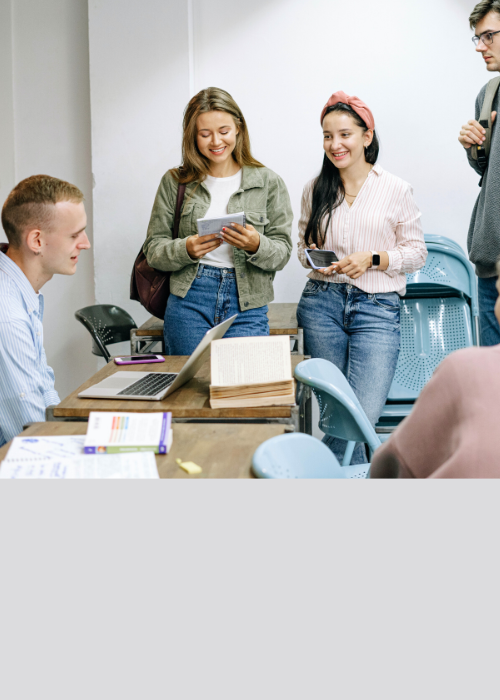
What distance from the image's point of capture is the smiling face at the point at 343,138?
292 cm

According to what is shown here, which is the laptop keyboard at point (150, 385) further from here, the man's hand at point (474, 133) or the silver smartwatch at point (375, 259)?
the man's hand at point (474, 133)

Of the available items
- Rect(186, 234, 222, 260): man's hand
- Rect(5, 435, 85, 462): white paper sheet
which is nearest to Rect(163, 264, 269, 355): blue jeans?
Rect(186, 234, 222, 260): man's hand

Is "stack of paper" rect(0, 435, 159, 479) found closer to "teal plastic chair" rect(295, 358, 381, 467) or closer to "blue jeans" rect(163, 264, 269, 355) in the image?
"teal plastic chair" rect(295, 358, 381, 467)

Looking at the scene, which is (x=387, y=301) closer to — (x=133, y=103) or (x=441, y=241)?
(x=441, y=241)

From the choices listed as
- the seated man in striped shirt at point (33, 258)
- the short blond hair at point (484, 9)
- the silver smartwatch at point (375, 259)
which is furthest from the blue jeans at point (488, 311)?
the seated man in striped shirt at point (33, 258)

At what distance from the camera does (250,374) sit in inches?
75.0

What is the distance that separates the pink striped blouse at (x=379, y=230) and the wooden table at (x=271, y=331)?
0.28 m

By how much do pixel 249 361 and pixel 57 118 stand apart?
303 cm

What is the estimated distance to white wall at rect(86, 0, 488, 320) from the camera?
387cm

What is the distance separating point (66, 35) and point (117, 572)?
13.6 feet

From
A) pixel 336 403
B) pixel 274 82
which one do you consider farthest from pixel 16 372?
pixel 274 82

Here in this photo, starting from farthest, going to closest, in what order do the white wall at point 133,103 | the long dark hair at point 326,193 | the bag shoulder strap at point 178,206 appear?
the white wall at point 133,103, the long dark hair at point 326,193, the bag shoulder strap at point 178,206

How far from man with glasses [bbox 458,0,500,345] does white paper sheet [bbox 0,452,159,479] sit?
1.95m

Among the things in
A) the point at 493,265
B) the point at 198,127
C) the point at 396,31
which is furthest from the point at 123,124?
the point at 493,265
